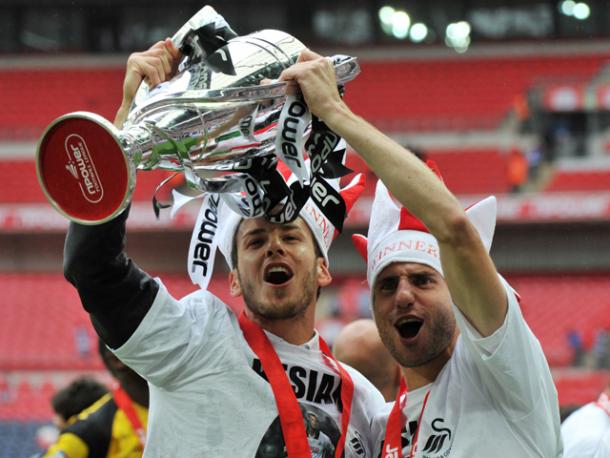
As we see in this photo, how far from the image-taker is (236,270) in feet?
9.13

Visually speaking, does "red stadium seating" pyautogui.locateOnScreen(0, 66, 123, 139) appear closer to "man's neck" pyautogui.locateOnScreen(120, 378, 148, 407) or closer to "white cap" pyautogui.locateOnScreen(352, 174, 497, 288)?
"man's neck" pyautogui.locateOnScreen(120, 378, 148, 407)

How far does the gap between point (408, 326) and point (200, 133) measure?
2.67 ft

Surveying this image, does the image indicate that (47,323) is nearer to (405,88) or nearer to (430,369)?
(405,88)

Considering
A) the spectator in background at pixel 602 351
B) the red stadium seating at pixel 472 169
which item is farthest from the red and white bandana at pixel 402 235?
the red stadium seating at pixel 472 169

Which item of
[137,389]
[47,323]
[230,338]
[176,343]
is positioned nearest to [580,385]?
[47,323]

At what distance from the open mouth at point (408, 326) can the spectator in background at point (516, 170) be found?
12.9 metres

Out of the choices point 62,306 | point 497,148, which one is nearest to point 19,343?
point 62,306

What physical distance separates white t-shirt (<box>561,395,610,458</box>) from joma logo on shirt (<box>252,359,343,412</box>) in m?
1.22

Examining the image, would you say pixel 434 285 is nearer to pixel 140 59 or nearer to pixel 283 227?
pixel 283 227

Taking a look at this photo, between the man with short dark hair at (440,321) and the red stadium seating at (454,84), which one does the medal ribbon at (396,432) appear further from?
the red stadium seating at (454,84)

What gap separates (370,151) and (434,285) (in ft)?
1.80

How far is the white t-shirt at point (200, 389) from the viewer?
2428 mm

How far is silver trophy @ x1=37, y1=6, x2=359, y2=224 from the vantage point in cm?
200

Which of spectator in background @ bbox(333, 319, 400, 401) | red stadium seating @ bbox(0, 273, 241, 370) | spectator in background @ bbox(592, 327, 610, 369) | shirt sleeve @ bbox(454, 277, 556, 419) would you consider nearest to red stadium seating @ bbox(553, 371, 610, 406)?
spectator in background @ bbox(592, 327, 610, 369)
